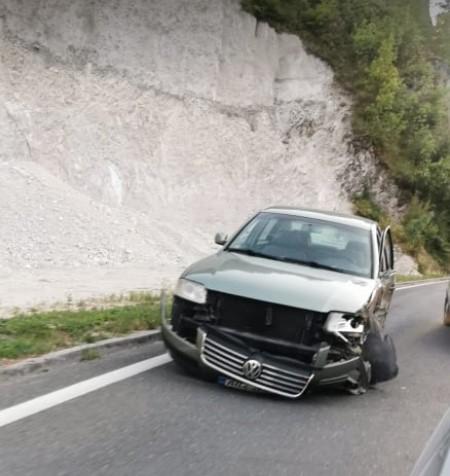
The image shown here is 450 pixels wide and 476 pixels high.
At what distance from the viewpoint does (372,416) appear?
6.14 m

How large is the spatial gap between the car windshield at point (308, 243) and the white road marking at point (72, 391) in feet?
4.96

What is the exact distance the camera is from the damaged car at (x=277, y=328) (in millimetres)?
6043

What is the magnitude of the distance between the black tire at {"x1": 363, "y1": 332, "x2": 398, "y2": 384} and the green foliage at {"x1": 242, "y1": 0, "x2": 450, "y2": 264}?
29.4 meters

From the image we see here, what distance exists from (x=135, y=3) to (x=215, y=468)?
26.7m

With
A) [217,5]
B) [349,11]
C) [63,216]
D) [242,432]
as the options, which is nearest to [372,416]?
[242,432]

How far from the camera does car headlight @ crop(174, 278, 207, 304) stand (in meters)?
6.30

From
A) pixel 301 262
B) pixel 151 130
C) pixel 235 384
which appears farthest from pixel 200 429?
pixel 151 130

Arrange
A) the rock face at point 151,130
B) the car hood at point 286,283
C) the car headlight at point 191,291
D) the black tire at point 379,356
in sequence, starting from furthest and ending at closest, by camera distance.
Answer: the rock face at point 151,130, the black tire at point 379,356, the car headlight at point 191,291, the car hood at point 286,283

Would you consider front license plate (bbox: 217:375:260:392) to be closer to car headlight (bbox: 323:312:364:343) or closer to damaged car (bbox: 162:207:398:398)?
damaged car (bbox: 162:207:398:398)

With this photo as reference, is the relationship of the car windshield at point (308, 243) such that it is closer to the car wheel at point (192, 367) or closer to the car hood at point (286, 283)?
the car hood at point (286, 283)

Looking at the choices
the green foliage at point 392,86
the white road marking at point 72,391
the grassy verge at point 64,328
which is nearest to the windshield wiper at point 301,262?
the white road marking at point 72,391

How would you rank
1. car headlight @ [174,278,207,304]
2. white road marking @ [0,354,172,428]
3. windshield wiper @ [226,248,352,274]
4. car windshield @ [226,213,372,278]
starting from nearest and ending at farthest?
white road marking @ [0,354,172,428] < car headlight @ [174,278,207,304] < windshield wiper @ [226,248,352,274] < car windshield @ [226,213,372,278]

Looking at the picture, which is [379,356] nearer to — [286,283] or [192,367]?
[286,283]

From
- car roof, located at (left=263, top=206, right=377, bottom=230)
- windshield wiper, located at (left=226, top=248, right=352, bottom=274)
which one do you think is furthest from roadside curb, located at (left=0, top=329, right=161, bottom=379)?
car roof, located at (left=263, top=206, right=377, bottom=230)
